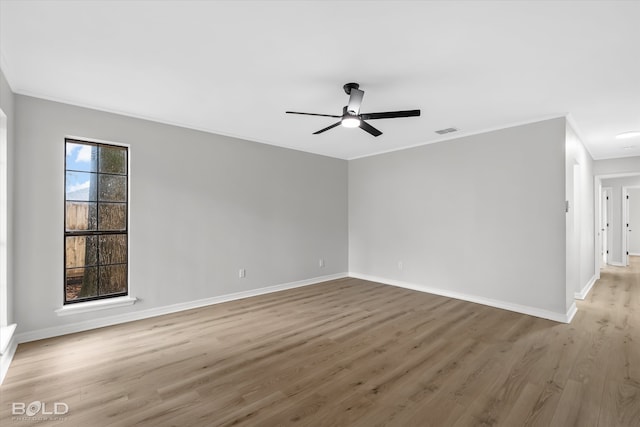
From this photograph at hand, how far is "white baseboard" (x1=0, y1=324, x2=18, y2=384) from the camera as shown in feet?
7.95

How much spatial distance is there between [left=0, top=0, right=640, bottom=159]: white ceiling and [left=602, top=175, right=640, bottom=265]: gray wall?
225 inches

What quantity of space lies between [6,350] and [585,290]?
25.1ft

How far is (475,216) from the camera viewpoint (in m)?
4.57

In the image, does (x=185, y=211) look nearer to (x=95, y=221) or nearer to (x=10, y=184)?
(x=95, y=221)

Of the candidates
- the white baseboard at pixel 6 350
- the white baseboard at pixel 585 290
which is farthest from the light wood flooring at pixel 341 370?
the white baseboard at pixel 585 290

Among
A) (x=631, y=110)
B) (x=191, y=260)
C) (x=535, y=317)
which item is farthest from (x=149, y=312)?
(x=631, y=110)

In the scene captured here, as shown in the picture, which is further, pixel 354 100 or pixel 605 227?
pixel 605 227

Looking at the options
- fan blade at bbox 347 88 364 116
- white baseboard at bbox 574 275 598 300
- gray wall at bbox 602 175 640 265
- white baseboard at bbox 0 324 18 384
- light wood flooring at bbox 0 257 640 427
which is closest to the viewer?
light wood flooring at bbox 0 257 640 427

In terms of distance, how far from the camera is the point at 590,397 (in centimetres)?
220

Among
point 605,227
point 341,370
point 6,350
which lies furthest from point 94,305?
point 605,227

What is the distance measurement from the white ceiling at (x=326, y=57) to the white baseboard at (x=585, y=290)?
8.65ft

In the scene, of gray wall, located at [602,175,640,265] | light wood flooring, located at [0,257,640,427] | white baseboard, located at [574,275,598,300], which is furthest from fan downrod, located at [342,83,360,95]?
gray wall, located at [602,175,640,265]

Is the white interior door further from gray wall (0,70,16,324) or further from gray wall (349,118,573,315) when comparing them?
gray wall (0,70,16,324)

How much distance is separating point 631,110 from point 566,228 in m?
1.54
